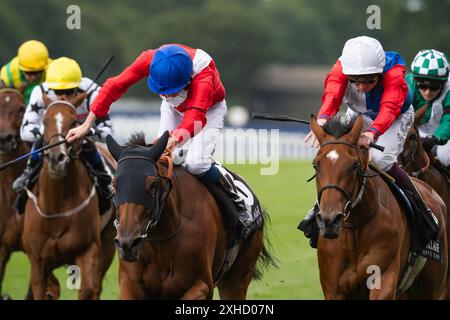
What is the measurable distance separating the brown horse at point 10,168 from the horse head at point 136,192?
3.77 meters

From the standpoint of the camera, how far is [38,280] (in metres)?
9.20

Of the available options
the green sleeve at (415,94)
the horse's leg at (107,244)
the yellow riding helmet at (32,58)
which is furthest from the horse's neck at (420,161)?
the yellow riding helmet at (32,58)

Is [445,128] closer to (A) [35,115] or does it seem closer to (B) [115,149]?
(A) [35,115]

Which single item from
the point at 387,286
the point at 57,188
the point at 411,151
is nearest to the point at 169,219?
the point at 387,286

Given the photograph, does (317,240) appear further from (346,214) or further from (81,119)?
(81,119)

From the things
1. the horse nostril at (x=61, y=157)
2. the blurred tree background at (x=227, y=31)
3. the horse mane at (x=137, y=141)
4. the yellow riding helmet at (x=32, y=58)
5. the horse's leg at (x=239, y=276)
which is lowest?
the horse's leg at (x=239, y=276)

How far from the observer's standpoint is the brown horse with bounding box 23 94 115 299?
30.1 ft

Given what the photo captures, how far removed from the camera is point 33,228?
30.5ft

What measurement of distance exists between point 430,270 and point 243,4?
2642 inches

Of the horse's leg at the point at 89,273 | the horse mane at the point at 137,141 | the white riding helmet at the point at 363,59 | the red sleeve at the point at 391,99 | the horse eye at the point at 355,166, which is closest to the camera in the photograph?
the horse eye at the point at 355,166

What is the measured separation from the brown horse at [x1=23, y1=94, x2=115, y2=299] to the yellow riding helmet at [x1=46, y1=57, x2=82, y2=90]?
39 centimetres

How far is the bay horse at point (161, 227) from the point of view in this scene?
6527mm

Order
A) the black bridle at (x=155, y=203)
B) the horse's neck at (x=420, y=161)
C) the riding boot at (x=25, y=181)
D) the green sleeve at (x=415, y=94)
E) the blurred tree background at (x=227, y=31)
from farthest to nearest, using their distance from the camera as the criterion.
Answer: the blurred tree background at (x=227, y=31)
the green sleeve at (x=415, y=94)
the horse's neck at (x=420, y=161)
the riding boot at (x=25, y=181)
the black bridle at (x=155, y=203)

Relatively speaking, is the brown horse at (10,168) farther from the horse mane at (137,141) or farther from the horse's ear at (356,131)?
the horse's ear at (356,131)
